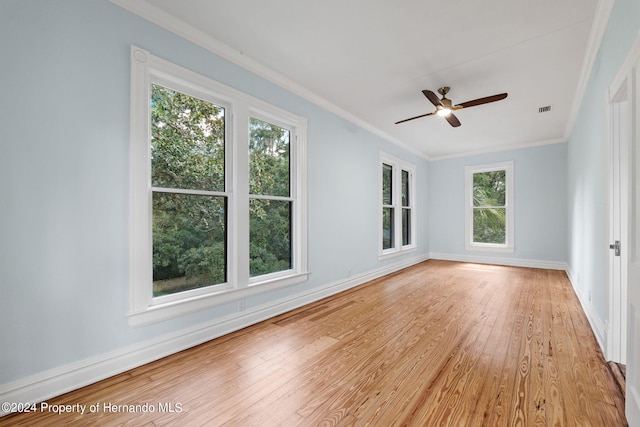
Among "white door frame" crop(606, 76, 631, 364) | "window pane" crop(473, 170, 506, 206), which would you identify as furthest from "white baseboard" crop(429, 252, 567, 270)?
"white door frame" crop(606, 76, 631, 364)

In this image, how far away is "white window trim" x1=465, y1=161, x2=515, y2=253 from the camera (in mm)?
6270

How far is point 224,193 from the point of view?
2754mm

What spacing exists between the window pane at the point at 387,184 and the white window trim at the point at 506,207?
231 centimetres

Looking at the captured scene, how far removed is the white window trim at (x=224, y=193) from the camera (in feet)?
6.94

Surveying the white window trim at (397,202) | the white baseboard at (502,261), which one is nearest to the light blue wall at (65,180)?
the white window trim at (397,202)

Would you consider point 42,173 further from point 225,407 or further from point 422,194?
point 422,194

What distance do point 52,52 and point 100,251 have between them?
4.27 ft

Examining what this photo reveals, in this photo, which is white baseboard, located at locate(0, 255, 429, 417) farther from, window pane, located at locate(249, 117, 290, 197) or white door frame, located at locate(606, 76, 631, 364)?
white door frame, located at locate(606, 76, 631, 364)

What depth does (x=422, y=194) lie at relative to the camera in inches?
278

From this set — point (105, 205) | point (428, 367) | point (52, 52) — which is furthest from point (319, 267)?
point (52, 52)

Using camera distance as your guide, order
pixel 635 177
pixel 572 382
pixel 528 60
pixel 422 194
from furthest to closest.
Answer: pixel 422 194, pixel 528 60, pixel 572 382, pixel 635 177

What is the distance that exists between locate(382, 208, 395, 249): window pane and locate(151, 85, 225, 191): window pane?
3.63 m

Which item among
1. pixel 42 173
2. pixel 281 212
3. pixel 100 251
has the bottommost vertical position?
pixel 100 251

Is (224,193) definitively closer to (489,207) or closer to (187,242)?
(187,242)
